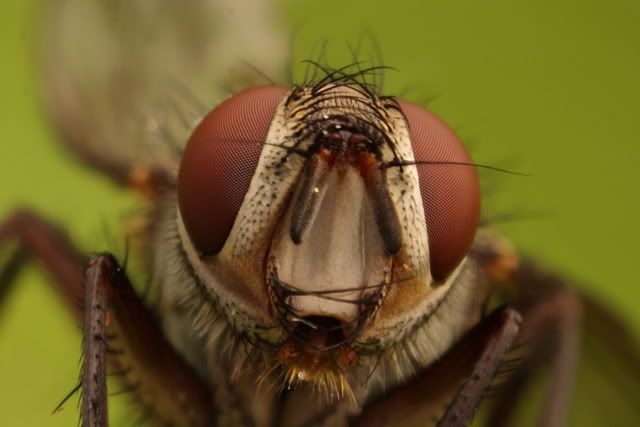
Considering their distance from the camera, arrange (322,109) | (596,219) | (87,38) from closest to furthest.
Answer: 1. (322,109)
2. (87,38)
3. (596,219)

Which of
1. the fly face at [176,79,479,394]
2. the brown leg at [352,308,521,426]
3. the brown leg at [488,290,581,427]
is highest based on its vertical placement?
the fly face at [176,79,479,394]

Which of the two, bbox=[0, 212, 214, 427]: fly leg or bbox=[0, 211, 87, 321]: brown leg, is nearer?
bbox=[0, 212, 214, 427]: fly leg

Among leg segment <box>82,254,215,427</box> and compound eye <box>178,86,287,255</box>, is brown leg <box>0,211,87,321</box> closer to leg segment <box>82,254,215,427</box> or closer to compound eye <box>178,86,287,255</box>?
leg segment <box>82,254,215,427</box>

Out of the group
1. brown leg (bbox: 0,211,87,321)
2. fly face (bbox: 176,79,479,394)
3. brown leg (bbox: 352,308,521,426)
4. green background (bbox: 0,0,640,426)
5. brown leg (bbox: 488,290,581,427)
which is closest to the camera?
fly face (bbox: 176,79,479,394)

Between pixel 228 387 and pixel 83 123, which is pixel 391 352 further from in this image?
pixel 83 123

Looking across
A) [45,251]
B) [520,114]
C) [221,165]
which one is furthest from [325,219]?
[520,114]

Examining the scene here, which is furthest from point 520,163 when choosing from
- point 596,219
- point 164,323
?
point 164,323

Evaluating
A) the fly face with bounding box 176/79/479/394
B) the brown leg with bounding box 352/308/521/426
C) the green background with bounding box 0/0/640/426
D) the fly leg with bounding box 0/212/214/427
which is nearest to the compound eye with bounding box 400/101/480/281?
the fly face with bounding box 176/79/479/394
